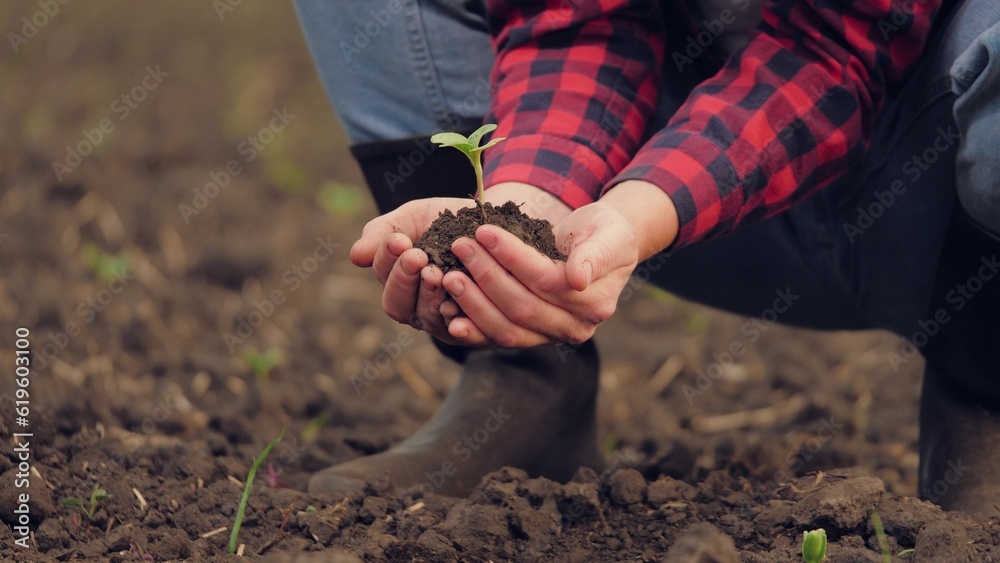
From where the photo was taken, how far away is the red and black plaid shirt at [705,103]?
1227 mm

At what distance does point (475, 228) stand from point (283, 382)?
117 cm

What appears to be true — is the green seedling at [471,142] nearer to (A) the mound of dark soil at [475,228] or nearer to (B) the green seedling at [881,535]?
(A) the mound of dark soil at [475,228]

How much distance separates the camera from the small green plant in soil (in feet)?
3.57

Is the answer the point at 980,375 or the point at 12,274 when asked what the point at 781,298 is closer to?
the point at 980,375

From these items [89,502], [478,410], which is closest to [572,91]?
[478,410]

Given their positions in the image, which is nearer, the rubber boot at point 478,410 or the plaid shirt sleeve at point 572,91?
the plaid shirt sleeve at point 572,91

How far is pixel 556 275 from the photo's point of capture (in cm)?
106

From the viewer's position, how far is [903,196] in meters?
1.47

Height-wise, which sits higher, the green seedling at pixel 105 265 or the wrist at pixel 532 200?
the wrist at pixel 532 200

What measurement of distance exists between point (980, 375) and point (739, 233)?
41 cm

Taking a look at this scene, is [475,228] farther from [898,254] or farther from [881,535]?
[898,254]

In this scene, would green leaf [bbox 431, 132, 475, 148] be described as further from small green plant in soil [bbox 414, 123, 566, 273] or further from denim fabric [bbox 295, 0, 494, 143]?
denim fabric [bbox 295, 0, 494, 143]

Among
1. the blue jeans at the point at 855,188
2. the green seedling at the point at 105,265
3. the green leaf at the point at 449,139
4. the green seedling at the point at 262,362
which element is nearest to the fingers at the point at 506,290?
the green leaf at the point at 449,139

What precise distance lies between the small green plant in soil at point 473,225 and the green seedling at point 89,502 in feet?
1.79
